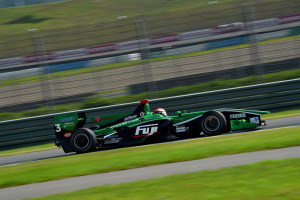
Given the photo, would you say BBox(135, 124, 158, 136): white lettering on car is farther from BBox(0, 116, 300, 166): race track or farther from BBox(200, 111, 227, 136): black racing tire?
BBox(0, 116, 300, 166): race track

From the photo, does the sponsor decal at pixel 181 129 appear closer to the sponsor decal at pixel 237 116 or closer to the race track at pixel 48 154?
the sponsor decal at pixel 237 116

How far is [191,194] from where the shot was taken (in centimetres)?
437

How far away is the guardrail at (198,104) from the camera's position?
10891 millimetres

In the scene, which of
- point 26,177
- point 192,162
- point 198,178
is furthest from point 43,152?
point 198,178

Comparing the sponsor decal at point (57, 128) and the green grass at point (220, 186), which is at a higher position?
the sponsor decal at point (57, 128)

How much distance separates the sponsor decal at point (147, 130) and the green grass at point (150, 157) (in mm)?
966

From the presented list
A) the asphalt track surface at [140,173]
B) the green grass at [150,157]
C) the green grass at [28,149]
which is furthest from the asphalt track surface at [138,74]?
the asphalt track surface at [140,173]

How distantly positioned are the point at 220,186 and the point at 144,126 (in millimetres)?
4399

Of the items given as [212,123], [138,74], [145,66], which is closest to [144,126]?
[212,123]

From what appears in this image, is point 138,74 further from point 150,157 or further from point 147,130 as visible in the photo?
point 150,157

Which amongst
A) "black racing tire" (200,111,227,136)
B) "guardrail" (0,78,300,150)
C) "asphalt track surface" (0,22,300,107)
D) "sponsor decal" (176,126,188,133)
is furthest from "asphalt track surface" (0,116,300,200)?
"asphalt track surface" (0,22,300,107)

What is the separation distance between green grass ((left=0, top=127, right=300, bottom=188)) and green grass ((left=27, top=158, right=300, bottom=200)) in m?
1.28

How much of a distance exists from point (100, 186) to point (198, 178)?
1.27m

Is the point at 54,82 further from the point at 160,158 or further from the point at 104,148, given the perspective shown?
the point at 160,158
